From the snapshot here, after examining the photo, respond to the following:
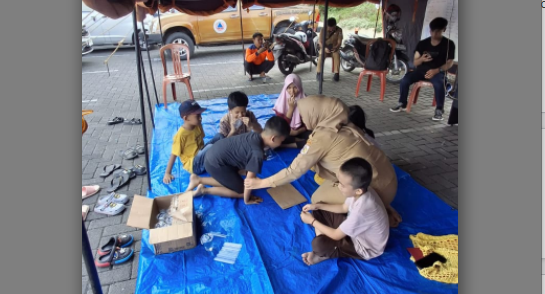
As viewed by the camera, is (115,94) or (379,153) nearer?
(379,153)

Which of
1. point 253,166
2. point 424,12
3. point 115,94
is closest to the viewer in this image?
point 253,166

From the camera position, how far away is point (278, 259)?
2.21 m

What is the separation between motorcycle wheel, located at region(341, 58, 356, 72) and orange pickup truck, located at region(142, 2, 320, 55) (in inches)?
94.5

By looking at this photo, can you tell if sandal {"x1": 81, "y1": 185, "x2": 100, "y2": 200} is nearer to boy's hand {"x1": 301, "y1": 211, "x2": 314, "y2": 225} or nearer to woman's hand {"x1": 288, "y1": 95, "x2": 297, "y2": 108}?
boy's hand {"x1": 301, "y1": 211, "x2": 314, "y2": 225}

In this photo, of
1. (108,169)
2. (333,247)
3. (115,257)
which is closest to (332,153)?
(333,247)

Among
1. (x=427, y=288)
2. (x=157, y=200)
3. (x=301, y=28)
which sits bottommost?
(x=427, y=288)

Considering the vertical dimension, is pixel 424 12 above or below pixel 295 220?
above

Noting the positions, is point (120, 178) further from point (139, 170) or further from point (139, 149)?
point (139, 149)

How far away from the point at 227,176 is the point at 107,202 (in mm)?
1139

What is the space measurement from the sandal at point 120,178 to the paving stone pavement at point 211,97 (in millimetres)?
60

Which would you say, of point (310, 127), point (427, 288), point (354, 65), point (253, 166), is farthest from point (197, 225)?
point (354, 65)

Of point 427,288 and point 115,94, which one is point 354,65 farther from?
point 427,288

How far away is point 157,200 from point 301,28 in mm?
8094

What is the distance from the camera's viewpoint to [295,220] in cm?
261
